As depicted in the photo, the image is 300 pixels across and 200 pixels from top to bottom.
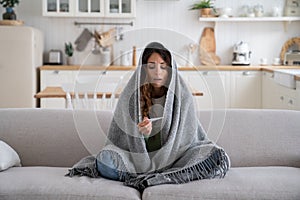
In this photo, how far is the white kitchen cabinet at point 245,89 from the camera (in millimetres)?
5750

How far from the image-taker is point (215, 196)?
2.14 m

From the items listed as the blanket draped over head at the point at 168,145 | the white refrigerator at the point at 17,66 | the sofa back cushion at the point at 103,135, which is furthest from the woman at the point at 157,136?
the white refrigerator at the point at 17,66

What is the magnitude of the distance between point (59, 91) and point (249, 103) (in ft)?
8.61

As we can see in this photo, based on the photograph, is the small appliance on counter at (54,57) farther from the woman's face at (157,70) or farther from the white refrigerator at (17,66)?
the woman's face at (157,70)

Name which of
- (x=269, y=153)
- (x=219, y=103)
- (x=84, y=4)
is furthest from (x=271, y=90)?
(x=219, y=103)

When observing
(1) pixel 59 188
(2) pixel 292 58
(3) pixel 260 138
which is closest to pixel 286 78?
(2) pixel 292 58

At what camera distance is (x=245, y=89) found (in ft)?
19.0

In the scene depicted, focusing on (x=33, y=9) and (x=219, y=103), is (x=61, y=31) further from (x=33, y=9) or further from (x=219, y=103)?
(x=219, y=103)

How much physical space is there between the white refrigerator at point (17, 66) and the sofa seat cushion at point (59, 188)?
10.6 feet

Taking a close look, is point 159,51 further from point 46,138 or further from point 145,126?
point 46,138

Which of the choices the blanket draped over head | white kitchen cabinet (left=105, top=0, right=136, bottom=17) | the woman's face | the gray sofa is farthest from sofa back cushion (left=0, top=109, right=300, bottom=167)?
white kitchen cabinet (left=105, top=0, right=136, bottom=17)

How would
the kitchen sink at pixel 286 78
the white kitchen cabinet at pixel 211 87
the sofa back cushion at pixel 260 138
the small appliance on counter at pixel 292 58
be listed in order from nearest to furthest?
1. the white kitchen cabinet at pixel 211 87
2. the sofa back cushion at pixel 260 138
3. the kitchen sink at pixel 286 78
4. the small appliance on counter at pixel 292 58

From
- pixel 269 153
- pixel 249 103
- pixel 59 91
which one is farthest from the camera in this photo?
pixel 249 103

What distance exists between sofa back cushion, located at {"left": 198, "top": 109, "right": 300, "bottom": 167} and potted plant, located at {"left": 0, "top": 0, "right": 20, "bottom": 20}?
3641 millimetres
